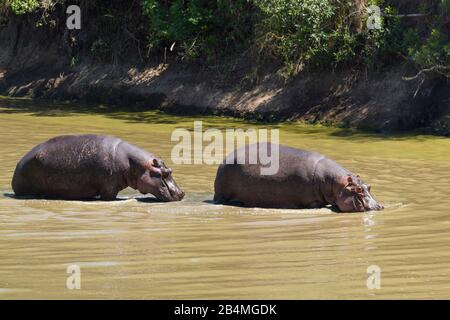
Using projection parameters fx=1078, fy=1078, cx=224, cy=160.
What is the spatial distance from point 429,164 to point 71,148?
5.03 m

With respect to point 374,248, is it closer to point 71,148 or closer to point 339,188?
point 339,188

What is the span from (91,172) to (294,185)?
6.63 feet

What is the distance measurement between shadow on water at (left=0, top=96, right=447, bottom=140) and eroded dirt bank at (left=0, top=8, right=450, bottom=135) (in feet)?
0.74

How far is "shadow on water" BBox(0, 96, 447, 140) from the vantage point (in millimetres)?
16828

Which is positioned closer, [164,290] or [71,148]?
[164,290]

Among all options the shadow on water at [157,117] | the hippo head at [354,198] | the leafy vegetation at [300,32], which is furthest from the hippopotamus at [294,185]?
the leafy vegetation at [300,32]

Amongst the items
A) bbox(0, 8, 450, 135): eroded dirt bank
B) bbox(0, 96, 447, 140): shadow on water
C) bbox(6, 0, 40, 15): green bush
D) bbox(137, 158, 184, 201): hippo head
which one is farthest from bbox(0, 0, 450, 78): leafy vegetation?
bbox(137, 158, 184, 201): hippo head

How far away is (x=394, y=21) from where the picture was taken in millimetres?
18469

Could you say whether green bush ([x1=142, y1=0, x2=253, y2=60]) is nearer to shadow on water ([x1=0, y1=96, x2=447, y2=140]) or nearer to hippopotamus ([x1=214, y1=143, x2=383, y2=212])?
shadow on water ([x1=0, y1=96, x2=447, y2=140])

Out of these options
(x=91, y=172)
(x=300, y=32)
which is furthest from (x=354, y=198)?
(x=300, y=32)

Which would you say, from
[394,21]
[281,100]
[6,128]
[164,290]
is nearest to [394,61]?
[394,21]

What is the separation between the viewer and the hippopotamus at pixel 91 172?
35.0 feet

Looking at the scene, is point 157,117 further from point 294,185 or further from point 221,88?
point 294,185

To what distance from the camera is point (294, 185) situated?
33.8 feet
